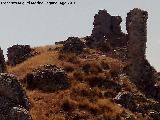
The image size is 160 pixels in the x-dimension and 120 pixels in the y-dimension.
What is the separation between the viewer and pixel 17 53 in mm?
64438

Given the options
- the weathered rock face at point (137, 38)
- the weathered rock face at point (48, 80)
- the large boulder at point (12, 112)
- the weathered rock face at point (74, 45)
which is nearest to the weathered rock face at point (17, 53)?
the weathered rock face at point (74, 45)

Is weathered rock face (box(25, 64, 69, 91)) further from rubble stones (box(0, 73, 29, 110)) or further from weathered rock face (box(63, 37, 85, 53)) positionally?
rubble stones (box(0, 73, 29, 110))

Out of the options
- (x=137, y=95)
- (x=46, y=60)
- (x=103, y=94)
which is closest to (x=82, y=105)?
(x=103, y=94)

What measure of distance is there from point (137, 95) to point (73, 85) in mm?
7342

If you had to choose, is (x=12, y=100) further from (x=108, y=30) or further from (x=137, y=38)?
(x=108, y=30)

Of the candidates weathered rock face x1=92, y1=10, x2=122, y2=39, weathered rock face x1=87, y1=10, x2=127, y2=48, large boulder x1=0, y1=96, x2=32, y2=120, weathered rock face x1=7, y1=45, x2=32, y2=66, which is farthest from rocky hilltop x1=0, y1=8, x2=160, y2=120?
weathered rock face x1=92, y1=10, x2=122, y2=39

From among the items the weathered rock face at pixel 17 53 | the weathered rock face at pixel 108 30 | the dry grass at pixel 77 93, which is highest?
the weathered rock face at pixel 108 30

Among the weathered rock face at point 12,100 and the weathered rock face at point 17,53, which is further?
the weathered rock face at point 17,53

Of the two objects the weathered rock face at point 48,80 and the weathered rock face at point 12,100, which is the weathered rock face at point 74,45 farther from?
the weathered rock face at point 12,100

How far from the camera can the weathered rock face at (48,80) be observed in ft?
153

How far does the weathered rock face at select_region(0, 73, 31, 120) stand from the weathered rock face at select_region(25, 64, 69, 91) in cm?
1626

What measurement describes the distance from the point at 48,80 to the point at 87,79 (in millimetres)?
6095

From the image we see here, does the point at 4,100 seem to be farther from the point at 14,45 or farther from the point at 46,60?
the point at 14,45

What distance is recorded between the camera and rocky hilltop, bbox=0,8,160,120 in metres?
42.2
